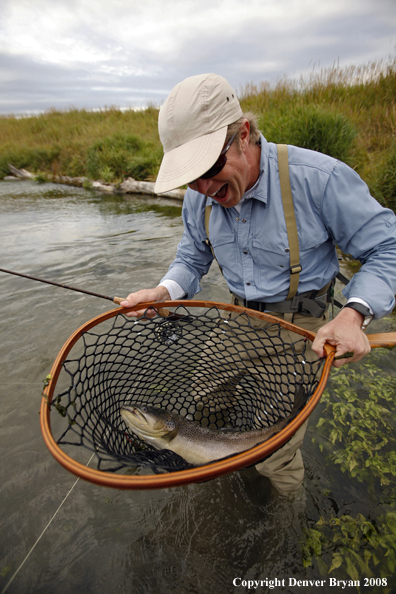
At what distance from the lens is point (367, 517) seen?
5.98ft

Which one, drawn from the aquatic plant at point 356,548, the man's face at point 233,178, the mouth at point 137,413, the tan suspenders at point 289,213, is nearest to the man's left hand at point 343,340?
the tan suspenders at point 289,213

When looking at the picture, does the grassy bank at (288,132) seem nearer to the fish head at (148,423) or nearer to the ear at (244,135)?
the ear at (244,135)

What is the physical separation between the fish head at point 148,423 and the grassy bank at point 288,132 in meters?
5.23

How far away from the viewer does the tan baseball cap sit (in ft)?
4.90

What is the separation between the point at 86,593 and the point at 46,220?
8.86 m

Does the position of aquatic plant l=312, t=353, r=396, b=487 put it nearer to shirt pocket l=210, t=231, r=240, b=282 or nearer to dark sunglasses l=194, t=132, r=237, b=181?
shirt pocket l=210, t=231, r=240, b=282

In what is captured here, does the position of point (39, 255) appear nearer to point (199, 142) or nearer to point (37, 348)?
point (37, 348)

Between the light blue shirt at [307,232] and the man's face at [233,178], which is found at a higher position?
the man's face at [233,178]

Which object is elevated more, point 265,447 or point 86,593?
point 265,447

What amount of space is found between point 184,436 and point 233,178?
1.47m

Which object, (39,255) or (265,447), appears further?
(39,255)

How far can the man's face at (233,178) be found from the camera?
1623 mm

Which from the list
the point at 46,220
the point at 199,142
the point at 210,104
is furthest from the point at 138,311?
the point at 46,220

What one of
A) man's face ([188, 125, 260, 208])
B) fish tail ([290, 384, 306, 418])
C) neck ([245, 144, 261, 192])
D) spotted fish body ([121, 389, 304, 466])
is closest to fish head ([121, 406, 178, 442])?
spotted fish body ([121, 389, 304, 466])
